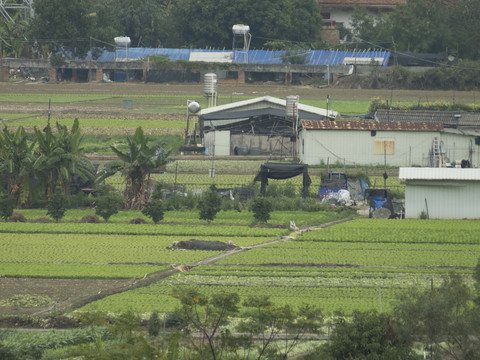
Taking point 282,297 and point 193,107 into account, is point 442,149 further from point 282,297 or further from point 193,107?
point 282,297

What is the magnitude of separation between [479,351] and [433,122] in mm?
39159

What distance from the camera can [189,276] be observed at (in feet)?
106

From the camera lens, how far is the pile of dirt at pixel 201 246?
1457 inches

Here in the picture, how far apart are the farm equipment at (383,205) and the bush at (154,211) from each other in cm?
852

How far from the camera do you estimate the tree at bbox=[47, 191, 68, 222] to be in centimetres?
4203

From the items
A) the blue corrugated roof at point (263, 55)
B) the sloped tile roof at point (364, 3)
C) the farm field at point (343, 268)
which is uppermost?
the sloped tile roof at point (364, 3)

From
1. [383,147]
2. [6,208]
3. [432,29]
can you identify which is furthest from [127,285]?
[432,29]

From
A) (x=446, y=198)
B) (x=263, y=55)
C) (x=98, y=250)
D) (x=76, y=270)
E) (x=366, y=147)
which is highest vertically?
(x=263, y=55)

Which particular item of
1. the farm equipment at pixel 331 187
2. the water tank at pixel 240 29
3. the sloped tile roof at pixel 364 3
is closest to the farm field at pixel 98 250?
the farm equipment at pixel 331 187

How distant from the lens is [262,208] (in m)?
Answer: 41.5

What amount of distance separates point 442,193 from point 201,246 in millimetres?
11208

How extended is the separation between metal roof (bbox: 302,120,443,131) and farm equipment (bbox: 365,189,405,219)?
10417mm

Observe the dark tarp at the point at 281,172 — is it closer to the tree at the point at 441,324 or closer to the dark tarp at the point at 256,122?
the dark tarp at the point at 256,122

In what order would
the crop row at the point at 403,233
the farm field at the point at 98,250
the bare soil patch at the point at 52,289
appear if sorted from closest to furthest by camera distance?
1. the bare soil patch at the point at 52,289
2. the farm field at the point at 98,250
3. the crop row at the point at 403,233
